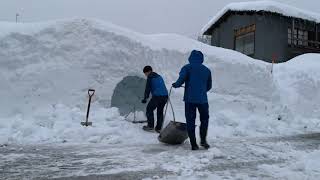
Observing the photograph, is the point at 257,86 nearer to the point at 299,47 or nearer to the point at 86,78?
the point at 86,78

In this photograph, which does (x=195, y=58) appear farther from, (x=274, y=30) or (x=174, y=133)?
(x=274, y=30)

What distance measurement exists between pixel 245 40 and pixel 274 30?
2527mm

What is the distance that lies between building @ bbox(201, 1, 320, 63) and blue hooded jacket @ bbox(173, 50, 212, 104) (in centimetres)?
2038

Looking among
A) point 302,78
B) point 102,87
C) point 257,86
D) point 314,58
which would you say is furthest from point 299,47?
point 102,87

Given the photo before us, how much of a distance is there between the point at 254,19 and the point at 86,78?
19481mm

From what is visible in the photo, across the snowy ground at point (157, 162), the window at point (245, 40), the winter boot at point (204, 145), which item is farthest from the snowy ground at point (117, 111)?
the window at point (245, 40)

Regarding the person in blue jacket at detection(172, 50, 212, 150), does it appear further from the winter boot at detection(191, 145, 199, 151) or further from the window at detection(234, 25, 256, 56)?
the window at detection(234, 25, 256, 56)

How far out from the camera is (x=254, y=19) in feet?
94.7

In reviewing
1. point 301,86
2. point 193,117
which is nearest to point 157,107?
point 193,117

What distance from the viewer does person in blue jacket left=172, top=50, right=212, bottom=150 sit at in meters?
7.56

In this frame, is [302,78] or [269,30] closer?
[302,78]

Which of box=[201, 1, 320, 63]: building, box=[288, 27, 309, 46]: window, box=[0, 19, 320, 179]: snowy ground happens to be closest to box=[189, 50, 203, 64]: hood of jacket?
box=[0, 19, 320, 179]: snowy ground

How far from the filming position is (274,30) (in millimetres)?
28266

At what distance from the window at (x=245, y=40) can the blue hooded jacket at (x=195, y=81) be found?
866 inches
